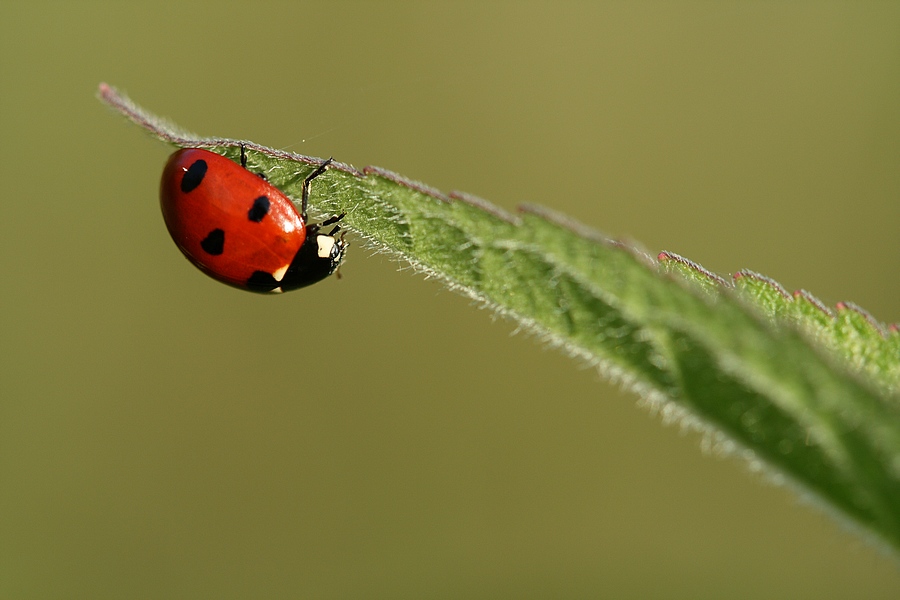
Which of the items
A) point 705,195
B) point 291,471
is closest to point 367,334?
point 291,471

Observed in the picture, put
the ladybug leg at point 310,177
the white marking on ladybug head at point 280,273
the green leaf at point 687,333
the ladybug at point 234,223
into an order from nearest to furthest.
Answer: the green leaf at point 687,333 < the ladybug leg at point 310,177 < the ladybug at point 234,223 < the white marking on ladybug head at point 280,273

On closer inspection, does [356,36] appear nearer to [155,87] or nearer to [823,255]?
[155,87]

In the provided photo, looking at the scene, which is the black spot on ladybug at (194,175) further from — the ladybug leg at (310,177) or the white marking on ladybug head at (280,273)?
the ladybug leg at (310,177)

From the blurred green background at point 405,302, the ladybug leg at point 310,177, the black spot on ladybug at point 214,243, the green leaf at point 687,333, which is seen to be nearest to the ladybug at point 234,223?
the black spot on ladybug at point 214,243

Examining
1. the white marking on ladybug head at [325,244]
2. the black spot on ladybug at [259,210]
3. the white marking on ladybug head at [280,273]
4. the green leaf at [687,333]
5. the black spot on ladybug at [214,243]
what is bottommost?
the green leaf at [687,333]

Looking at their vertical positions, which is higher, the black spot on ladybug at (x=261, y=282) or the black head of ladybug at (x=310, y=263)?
the black head of ladybug at (x=310, y=263)

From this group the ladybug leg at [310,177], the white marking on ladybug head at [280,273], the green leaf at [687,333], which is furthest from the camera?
the white marking on ladybug head at [280,273]

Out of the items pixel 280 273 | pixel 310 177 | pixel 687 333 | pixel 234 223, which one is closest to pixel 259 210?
pixel 234 223
